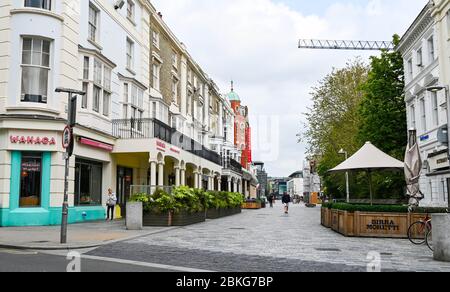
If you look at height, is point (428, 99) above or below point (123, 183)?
above

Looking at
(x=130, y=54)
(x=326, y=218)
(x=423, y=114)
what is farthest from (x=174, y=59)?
(x=326, y=218)

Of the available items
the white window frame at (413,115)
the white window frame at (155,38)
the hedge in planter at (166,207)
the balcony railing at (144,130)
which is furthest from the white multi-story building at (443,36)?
the white window frame at (155,38)

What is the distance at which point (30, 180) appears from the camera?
18.1m

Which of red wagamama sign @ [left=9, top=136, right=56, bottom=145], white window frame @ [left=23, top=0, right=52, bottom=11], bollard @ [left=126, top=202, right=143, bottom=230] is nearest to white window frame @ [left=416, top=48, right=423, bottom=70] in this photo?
bollard @ [left=126, top=202, right=143, bottom=230]

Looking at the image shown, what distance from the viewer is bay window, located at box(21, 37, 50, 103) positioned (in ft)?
59.7

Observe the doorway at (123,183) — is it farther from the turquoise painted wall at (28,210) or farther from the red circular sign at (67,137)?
the red circular sign at (67,137)

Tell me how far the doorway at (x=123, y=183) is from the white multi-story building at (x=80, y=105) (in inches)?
2.2

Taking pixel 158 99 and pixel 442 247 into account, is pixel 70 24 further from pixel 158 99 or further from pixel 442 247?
pixel 442 247

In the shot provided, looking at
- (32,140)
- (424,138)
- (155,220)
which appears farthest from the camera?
(424,138)

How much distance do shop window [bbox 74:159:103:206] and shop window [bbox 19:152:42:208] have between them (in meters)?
2.22

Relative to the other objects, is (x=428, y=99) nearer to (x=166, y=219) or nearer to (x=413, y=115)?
(x=413, y=115)

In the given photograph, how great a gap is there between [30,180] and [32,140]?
160 centimetres

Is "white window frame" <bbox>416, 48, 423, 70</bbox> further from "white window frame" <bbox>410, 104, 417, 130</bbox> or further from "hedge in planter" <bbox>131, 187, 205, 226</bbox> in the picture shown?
"hedge in planter" <bbox>131, 187, 205, 226</bbox>

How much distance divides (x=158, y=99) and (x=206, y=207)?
28.6 feet
